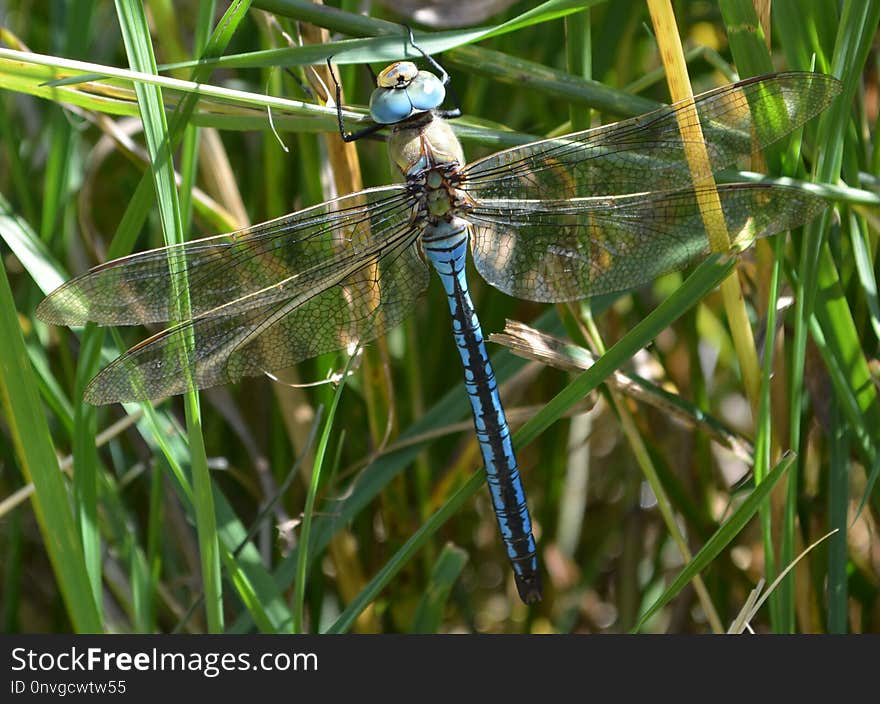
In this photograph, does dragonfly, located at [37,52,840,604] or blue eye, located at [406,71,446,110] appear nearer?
dragonfly, located at [37,52,840,604]

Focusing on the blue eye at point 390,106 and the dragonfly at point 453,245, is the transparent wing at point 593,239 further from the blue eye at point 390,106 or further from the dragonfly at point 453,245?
the blue eye at point 390,106

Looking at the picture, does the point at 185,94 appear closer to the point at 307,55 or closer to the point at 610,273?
the point at 307,55

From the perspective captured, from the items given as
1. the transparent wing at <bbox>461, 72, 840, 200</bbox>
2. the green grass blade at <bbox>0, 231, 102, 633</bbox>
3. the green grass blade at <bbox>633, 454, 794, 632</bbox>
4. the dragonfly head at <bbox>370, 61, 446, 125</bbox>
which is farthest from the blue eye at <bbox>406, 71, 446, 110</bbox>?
the green grass blade at <bbox>633, 454, 794, 632</bbox>

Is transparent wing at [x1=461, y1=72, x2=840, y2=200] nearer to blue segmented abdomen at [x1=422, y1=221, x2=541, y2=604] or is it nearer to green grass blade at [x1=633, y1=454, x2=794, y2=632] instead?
blue segmented abdomen at [x1=422, y1=221, x2=541, y2=604]

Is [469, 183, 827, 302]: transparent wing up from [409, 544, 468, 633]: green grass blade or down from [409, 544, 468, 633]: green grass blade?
up

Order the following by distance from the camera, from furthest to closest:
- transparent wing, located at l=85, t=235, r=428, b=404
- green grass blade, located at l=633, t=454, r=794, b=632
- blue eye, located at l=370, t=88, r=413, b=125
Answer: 1. blue eye, located at l=370, t=88, r=413, b=125
2. transparent wing, located at l=85, t=235, r=428, b=404
3. green grass blade, located at l=633, t=454, r=794, b=632

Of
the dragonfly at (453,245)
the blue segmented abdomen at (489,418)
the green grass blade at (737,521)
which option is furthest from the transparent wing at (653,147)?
the green grass blade at (737,521)

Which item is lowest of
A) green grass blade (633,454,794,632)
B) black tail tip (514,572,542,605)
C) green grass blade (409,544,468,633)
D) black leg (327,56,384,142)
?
green grass blade (633,454,794,632)
